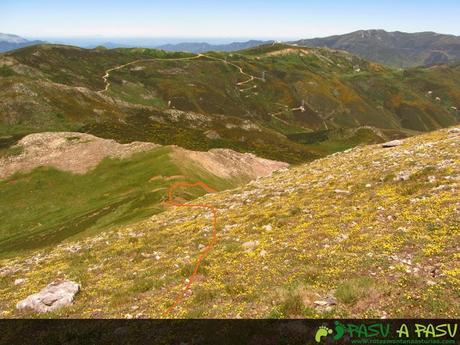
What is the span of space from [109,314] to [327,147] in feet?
622

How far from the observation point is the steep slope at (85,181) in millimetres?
55406

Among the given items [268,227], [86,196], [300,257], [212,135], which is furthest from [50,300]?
[212,135]

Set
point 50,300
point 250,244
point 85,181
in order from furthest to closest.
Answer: point 85,181 → point 250,244 → point 50,300

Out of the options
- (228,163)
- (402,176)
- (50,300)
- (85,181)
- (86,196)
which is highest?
(402,176)

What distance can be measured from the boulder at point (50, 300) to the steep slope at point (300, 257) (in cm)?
57

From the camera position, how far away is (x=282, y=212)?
27.2 m

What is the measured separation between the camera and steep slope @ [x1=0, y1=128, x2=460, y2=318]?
14.3 meters

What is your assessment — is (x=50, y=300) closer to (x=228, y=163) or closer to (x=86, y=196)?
(x=86, y=196)

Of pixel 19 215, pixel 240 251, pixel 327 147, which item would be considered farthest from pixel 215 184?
pixel 327 147

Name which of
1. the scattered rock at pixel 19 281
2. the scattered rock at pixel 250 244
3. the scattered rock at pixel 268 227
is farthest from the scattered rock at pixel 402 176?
the scattered rock at pixel 19 281

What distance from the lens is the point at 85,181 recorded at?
7600cm

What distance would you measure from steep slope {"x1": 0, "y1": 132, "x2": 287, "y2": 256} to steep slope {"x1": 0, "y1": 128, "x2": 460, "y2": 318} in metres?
21.9

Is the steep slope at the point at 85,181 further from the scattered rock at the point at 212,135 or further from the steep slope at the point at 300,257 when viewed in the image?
the scattered rock at the point at 212,135

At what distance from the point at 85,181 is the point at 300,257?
6650cm
